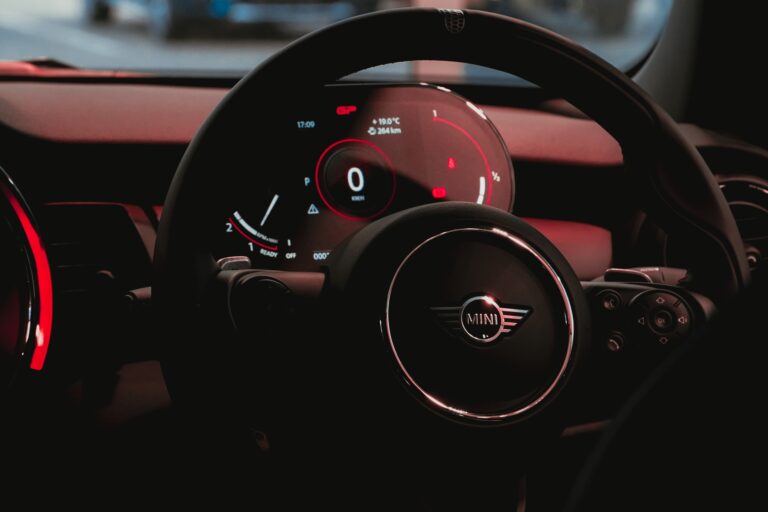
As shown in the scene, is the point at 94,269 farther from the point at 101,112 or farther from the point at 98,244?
the point at 101,112

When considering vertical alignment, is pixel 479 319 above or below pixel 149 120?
below

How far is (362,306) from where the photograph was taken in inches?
48.2

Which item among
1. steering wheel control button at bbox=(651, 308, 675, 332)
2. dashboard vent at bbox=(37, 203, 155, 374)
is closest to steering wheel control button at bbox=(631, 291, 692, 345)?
steering wheel control button at bbox=(651, 308, 675, 332)

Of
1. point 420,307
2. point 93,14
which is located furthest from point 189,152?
point 93,14

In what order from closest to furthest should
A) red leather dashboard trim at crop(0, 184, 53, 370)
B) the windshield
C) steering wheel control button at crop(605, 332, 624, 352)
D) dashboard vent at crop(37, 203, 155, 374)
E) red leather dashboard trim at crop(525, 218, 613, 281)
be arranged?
steering wheel control button at crop(605, 332, 624, 352), red leather dashboard trim at crop(0, 184, 53, 370), dashboard vent at crop(37, 203, 155, 374), red leather dashboard trim at crop(525, 218, 613, 281), the windshield

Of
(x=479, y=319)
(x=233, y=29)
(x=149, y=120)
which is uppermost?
(x=149, y=120)

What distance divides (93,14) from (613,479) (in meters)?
19.5

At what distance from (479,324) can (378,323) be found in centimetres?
13

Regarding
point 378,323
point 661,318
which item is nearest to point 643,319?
point 661,318

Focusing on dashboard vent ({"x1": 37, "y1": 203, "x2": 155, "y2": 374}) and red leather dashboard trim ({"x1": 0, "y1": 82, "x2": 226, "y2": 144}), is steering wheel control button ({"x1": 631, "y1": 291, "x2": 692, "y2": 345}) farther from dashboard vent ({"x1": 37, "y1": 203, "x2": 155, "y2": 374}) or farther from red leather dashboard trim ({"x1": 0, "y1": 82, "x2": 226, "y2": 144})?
red leather dashboard trim ({"x1": 0, "y1": 82, "x2": 226, "y2": 144})

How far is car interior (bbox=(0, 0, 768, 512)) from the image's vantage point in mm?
1203

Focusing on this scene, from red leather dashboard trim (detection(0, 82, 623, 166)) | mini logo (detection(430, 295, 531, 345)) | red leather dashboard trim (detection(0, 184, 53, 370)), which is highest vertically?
red leather dashboard trim (detection(0, 82, 623, 166))

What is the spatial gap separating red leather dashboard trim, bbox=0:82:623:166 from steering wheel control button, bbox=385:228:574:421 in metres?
1.00

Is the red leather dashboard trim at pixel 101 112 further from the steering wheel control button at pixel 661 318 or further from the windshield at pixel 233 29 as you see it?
the windshield at pixel 233 29
